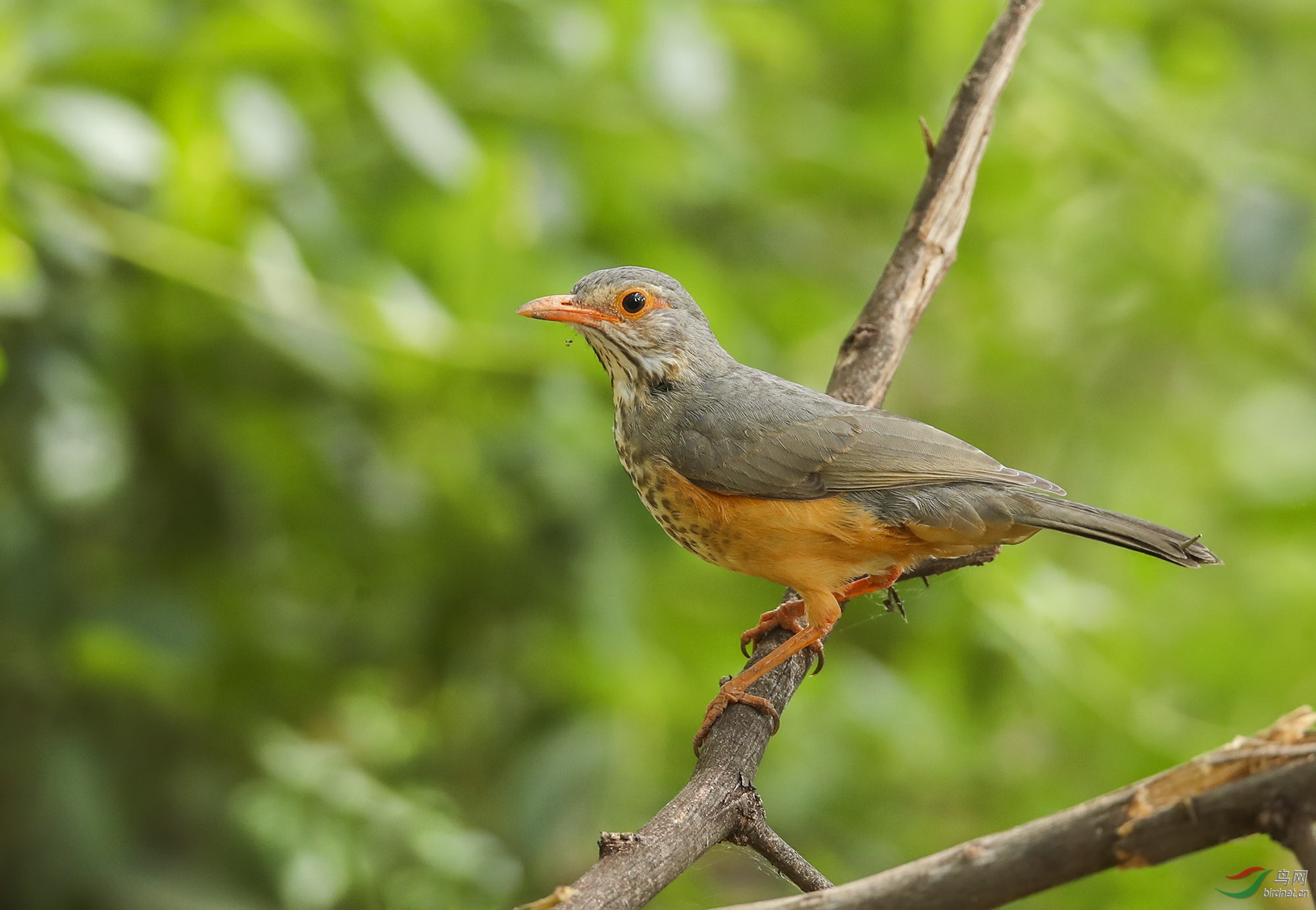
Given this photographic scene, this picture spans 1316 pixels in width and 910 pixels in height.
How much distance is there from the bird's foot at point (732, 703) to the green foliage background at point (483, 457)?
2.29 feet

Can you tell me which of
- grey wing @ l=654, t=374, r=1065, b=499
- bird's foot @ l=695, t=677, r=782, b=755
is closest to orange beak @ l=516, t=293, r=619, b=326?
grey wing @ l=654, t=374, r=1065, b=499

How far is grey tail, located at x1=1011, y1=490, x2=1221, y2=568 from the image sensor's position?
276 centimetres

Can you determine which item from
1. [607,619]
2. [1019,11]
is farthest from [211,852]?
[1019,11]

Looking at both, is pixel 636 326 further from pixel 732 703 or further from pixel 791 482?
pixel 732 703

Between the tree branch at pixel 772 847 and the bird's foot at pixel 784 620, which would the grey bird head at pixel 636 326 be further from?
the tree branch at pixel 772 847

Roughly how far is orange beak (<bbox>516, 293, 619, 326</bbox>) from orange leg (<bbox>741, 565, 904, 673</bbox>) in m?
1.05

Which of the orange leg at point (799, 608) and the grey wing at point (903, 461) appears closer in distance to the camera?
the grey wing at point (903, 461)

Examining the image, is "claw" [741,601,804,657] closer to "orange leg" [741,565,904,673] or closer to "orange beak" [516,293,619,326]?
"orange leg" [741,565,904,673]

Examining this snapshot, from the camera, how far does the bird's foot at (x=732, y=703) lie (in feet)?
10.5

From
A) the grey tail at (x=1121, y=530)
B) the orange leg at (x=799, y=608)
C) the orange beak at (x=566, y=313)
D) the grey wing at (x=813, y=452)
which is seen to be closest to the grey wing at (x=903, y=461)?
the grey wing at (x=813, y=452)

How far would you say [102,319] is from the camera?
4480 mm

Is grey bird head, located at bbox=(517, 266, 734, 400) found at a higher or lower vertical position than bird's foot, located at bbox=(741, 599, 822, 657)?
higher

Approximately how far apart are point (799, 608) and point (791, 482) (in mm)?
597

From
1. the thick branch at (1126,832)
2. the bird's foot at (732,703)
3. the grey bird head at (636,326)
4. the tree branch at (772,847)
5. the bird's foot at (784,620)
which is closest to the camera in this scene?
the thick branch at (1126,832)
